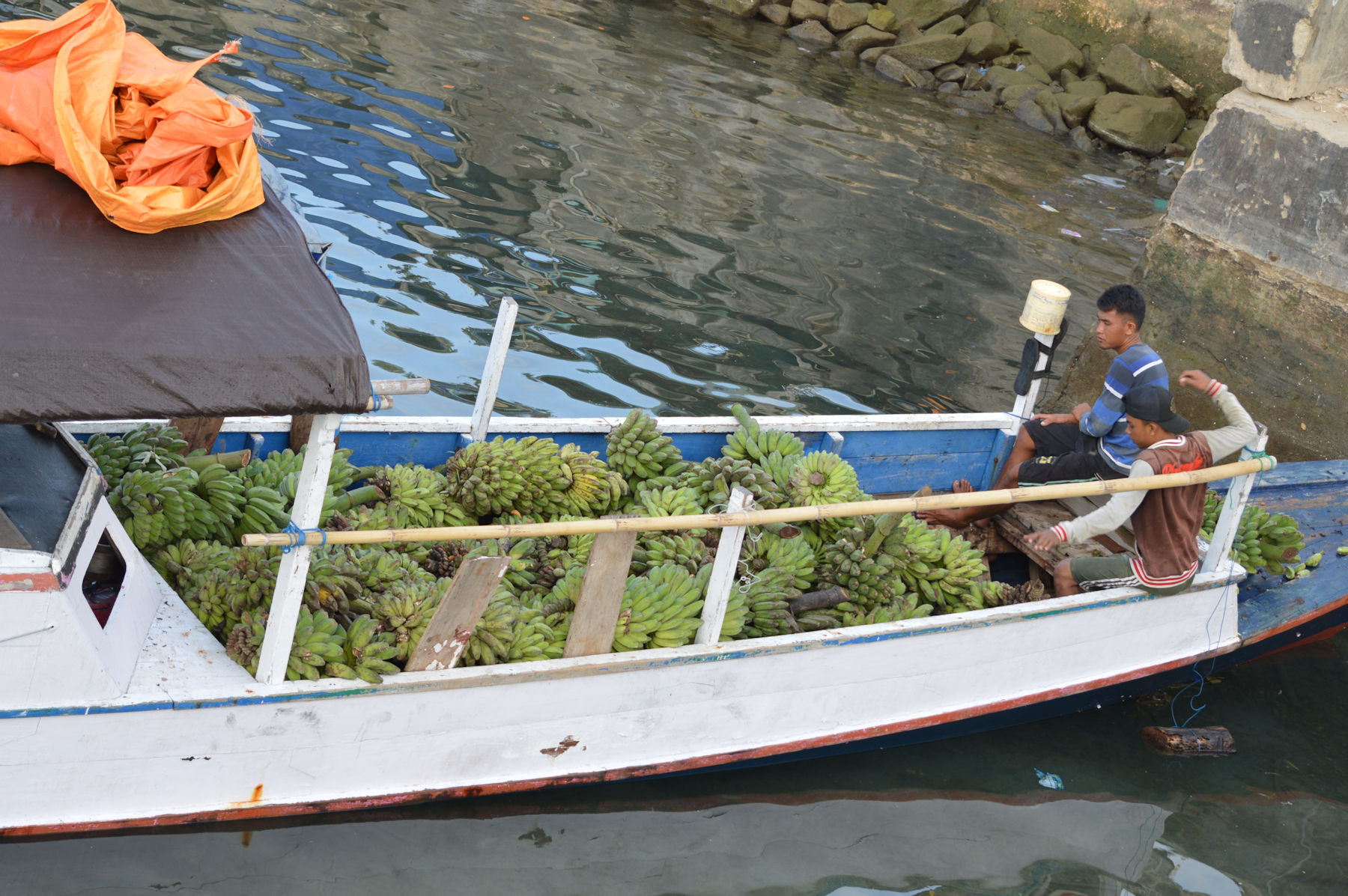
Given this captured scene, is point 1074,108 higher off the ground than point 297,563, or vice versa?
point 1074,108

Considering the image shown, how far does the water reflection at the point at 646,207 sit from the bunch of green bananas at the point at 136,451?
9.51ft

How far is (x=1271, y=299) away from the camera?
7660mm

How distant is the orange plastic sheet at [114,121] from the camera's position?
2859mm

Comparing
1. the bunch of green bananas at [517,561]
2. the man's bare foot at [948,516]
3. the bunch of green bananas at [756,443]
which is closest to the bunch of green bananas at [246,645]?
the bunch of green bananas at [517,561]

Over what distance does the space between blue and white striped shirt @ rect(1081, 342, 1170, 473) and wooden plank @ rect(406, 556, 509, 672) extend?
3.46 m

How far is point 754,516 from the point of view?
3879mm

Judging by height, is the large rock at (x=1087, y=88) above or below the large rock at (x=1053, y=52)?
below

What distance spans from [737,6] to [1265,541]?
50.6 ft

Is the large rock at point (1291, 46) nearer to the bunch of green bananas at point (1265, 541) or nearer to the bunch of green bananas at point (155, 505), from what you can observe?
the bunch of green bananas at point (1265, 541)

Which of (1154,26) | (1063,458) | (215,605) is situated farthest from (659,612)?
(1154,26)

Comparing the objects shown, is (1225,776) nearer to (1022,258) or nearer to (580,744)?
(580,744)

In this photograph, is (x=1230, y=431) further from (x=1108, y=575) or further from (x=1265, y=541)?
(x=1265, y=541)

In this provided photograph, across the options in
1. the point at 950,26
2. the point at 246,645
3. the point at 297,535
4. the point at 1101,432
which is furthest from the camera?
the point at 950,26

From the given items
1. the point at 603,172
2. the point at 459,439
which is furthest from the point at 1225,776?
the point at 603,172
